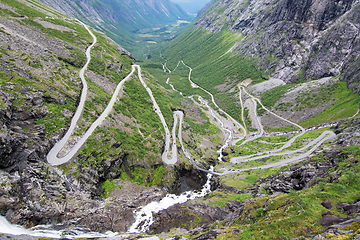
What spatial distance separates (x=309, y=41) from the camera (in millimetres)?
146750

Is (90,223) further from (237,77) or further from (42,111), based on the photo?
(237,77)

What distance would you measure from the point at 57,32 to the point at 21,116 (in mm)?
77530

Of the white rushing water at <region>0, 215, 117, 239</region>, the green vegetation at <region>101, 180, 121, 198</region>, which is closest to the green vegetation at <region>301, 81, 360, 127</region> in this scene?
the green vegetation at <region>101, 180, 121, 198</region>

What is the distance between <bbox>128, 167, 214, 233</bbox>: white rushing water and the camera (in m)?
40.4

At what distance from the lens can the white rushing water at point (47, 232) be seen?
2566 cm

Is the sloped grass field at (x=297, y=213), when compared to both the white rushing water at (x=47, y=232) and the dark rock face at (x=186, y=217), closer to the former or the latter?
the dark rock face at (x=186, y=217)

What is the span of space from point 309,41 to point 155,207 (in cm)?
17478

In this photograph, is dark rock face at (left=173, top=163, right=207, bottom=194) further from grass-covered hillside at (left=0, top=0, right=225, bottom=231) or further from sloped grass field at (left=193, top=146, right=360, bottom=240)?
sloped grass field at (left=193, top=146, right=360, bottom=240)

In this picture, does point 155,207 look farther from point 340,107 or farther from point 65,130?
point 340,107

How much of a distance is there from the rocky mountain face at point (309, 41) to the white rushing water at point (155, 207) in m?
107

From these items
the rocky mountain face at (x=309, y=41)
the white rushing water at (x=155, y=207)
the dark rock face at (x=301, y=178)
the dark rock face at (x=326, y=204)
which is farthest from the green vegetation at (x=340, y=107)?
the dark rock face at (x=326, y=204)

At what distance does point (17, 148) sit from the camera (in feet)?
Result: 117

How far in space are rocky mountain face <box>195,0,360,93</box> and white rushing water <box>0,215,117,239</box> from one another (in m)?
135

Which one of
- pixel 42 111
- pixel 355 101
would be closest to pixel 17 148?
pixel 42 111
